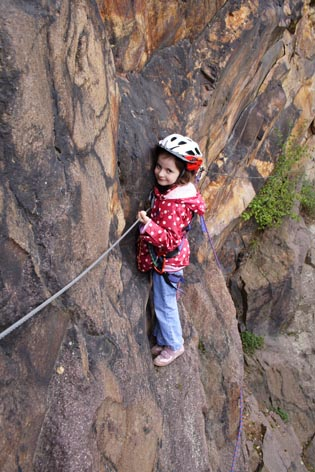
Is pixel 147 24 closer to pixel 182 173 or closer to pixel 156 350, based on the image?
pixel 182 173

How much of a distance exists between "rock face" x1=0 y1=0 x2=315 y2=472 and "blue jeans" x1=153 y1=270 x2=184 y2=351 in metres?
0.15

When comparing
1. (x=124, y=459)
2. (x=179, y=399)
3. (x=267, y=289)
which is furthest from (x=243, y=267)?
(x=124, y=459)

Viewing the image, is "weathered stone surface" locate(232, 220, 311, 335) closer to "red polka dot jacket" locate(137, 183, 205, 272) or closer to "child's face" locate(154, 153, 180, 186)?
"red polka dot jacket" locate(137, 183, 205, 272)

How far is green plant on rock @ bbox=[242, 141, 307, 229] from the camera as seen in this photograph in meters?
8.35

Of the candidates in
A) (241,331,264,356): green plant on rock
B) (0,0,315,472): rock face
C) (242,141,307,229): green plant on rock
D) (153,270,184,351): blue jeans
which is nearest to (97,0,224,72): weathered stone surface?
(0,0,315,472): rock face

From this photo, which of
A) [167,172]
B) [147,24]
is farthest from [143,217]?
[147,24]

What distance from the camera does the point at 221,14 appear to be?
4473mm

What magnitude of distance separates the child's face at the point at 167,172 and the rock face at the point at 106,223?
0.66ft

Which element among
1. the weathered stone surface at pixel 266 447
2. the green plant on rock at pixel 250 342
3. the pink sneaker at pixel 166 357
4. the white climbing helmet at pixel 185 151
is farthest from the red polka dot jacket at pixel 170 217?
the green plant on rock at pixel 250 342

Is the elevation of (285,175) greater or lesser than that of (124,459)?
greater

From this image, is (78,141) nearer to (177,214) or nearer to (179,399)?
(177,214)

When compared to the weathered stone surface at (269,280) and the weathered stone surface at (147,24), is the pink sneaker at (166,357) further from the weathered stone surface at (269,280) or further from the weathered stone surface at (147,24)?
the weathered stone surface at (269,280)

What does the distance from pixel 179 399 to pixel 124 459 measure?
113cm

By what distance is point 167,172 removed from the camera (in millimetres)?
3248
